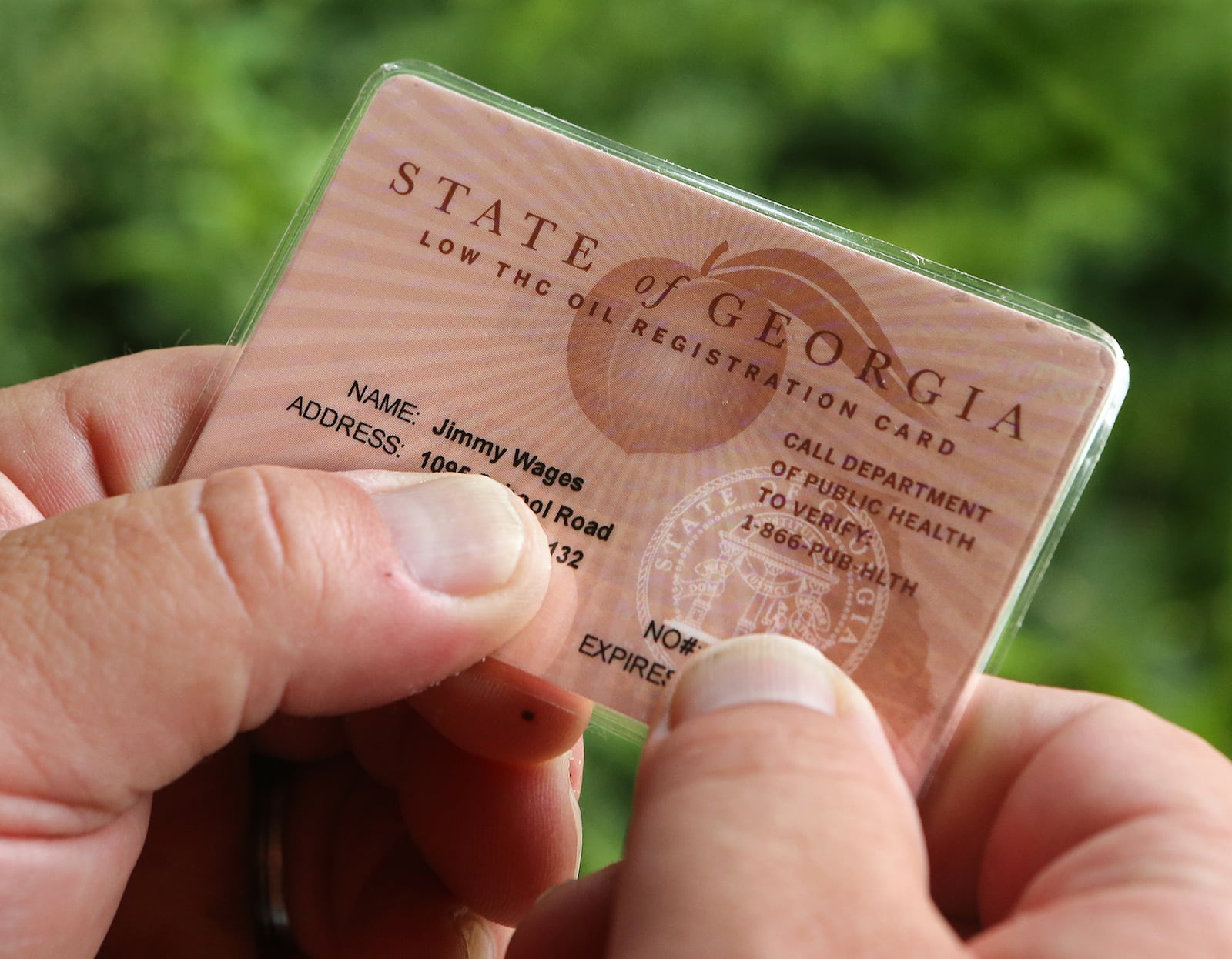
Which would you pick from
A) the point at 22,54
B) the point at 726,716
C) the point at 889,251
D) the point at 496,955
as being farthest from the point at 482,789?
the point at 22,54

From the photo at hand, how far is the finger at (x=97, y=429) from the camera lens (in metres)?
0.81

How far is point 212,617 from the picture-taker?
1.70 feet

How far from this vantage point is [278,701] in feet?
1.90

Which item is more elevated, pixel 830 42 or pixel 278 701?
pixel 830 42

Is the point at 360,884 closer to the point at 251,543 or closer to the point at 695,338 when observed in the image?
the point at 251,543

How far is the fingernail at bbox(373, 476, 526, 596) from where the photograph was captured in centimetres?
58

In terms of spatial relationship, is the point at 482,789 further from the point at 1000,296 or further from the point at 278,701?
the point at 1000,296

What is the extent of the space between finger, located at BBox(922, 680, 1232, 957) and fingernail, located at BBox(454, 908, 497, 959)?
445 mm

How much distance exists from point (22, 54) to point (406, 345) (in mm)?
1332

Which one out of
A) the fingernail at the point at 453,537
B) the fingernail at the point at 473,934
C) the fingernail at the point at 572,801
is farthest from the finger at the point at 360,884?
the fingernail at the point at 453,537

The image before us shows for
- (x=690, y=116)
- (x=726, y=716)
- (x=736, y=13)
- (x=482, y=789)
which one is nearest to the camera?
(x=726, y=716)

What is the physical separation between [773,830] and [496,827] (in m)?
0.45

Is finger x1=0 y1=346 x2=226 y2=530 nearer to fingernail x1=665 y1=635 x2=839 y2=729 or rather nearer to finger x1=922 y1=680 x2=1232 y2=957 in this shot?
fingernail x1=665 y1=635 x2=839 y2=729

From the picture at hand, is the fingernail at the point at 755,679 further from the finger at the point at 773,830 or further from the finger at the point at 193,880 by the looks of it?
the finger at the point at 193,880
